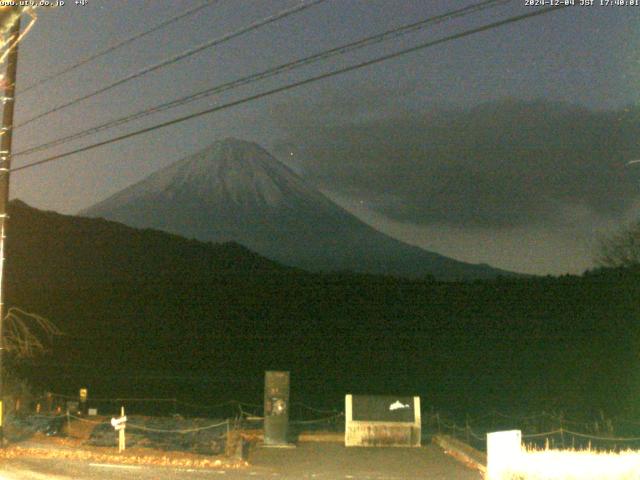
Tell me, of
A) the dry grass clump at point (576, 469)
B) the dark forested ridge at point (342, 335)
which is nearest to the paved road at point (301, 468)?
the dry grass clump at point (576, 469)

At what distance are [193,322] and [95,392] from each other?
40.1 metres

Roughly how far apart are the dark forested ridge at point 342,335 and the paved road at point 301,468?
2884cm

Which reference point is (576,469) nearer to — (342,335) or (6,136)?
(6,136)

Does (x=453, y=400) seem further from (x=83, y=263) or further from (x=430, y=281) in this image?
(x=83, y=263)

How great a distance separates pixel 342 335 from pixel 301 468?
6888 cm

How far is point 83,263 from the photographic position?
138500 mm

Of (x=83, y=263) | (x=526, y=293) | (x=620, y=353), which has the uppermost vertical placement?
(x=83, y=263)

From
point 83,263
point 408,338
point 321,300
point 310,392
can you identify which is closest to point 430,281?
point 321,300

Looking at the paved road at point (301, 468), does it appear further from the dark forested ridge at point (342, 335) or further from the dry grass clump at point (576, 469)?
the dark forested ridge at point (342, 335)

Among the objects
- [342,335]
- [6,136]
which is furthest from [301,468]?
[342,335]

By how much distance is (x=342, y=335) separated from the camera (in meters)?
87.0

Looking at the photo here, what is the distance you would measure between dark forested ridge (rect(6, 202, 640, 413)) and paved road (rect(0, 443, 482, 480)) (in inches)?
1136

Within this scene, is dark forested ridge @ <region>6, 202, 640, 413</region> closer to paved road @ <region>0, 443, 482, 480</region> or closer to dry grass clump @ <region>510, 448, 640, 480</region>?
paved road @ <region>0, 443, 482, 480</region>

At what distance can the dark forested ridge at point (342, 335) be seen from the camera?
56.9m
